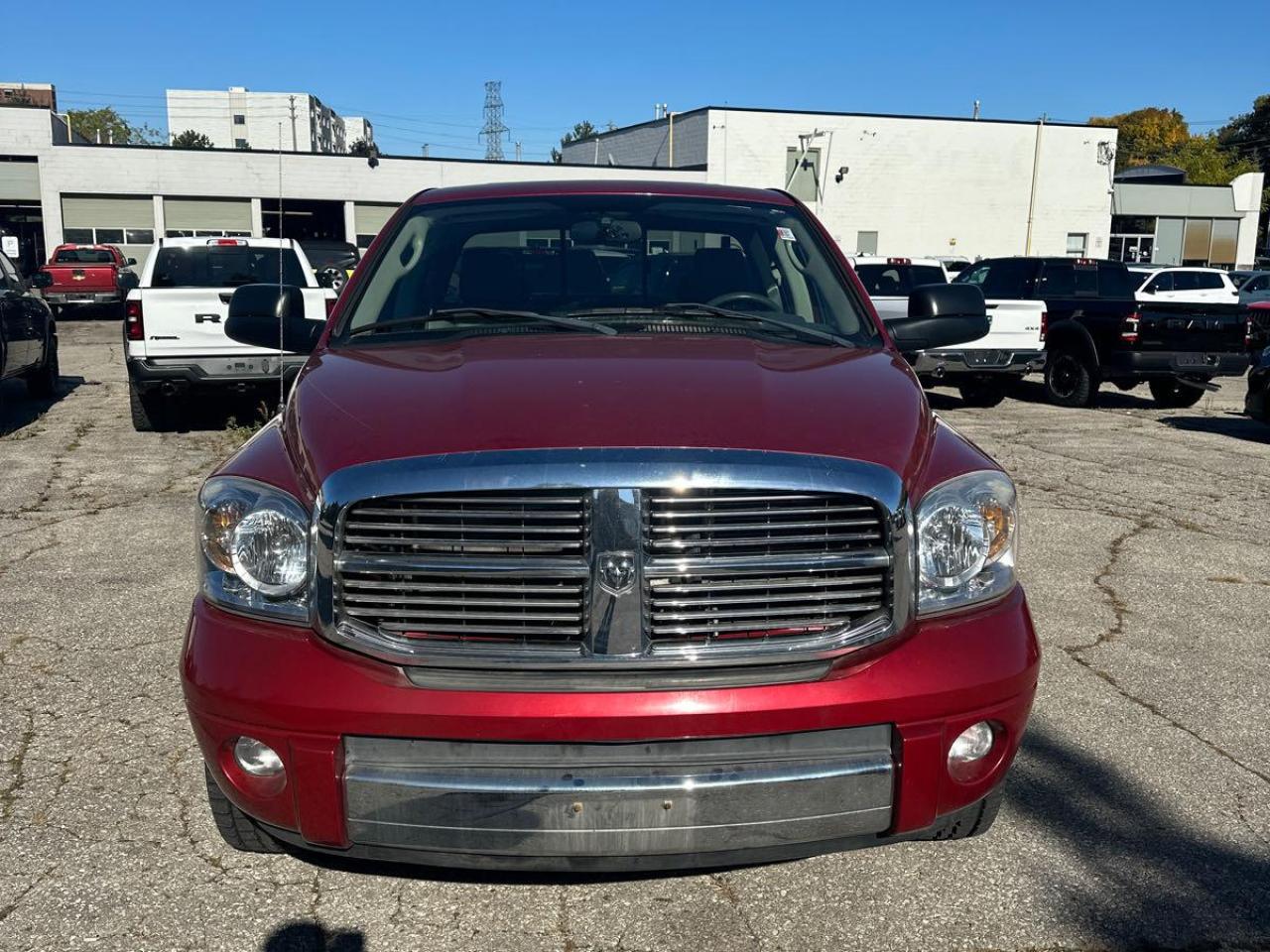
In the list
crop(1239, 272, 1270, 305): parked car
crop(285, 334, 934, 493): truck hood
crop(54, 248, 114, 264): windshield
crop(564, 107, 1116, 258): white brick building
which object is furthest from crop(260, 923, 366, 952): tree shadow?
crop(564, 107, 1116, 258): white brick building

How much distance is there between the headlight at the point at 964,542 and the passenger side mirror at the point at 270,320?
2308 millimetres

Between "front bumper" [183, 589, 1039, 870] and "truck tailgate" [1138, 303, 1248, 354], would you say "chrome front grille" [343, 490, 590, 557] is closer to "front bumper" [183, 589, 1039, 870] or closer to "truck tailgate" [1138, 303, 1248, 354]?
"front bumper" [183, 589, 1039, 870]

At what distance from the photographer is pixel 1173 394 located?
14.1m

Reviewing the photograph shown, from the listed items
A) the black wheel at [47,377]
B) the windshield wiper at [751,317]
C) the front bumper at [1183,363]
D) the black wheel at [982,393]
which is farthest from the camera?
the black wheel at [982,393]

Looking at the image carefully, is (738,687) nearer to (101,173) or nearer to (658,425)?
(658,425)

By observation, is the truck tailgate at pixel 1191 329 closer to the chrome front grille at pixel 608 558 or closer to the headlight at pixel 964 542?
the headlight at pixel 964 542

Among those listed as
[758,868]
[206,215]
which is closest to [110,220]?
[206,215]

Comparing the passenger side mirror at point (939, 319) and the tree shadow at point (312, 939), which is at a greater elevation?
the passenger side mirror at point (939, 319)

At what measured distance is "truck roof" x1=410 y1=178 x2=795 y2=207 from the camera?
4242 mm

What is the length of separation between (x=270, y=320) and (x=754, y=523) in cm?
236

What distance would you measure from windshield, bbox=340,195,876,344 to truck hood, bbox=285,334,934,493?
315 millimetres

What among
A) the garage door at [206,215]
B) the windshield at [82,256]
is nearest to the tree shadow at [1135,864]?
the windshield at [82,256]

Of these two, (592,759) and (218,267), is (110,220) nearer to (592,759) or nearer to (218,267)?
(218,267)

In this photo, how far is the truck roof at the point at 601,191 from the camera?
4.24 meters
